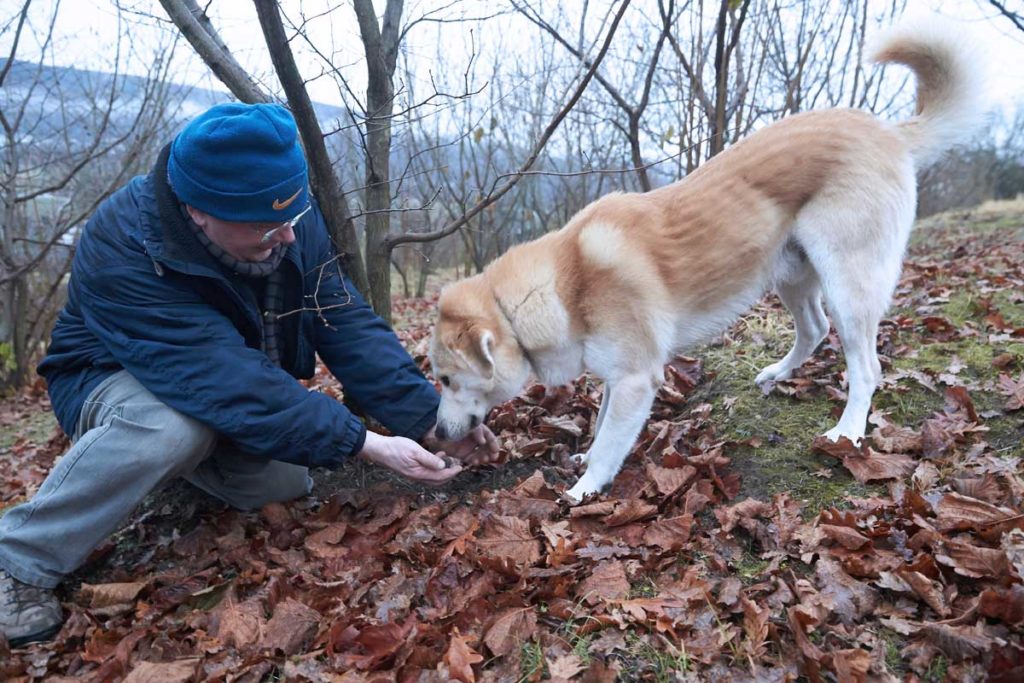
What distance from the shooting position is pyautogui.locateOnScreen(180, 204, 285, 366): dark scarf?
2896 mm

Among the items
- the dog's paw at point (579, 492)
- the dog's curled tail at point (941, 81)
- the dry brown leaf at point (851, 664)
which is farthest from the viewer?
the dog's curled tail at point (941, 81)

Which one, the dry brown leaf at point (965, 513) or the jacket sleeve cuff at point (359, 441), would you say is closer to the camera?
the dry brown leaf at point (965, 513)

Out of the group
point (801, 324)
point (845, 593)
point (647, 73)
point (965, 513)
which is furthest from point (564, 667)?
point (647, 73)

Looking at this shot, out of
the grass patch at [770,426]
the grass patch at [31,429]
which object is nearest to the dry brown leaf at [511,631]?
the grass patch at [770,426]

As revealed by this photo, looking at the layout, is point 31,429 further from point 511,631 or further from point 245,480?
point 511,631

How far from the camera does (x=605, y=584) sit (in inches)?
96.1

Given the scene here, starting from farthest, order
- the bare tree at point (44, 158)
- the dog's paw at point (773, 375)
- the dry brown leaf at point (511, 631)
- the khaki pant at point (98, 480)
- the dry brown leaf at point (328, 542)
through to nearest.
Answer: the bare tree at point (44, 158) < the dog's paw at point (773, 375) < the dry brown leaf at point (328, 542) < the khaki pant at point (98, 480) < the dry brown leaf at point (511, 631)

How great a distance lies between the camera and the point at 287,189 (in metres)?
2.73

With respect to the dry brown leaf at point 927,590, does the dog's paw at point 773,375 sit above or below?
below

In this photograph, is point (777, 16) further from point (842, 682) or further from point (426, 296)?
point (426, 296)

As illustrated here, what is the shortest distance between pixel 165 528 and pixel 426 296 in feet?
46.4

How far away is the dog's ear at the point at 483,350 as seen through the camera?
3379 mm

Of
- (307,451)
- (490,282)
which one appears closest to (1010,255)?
(490,282)

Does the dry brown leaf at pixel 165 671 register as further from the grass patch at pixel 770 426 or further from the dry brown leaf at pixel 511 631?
the grass patch at pixel 770 426
